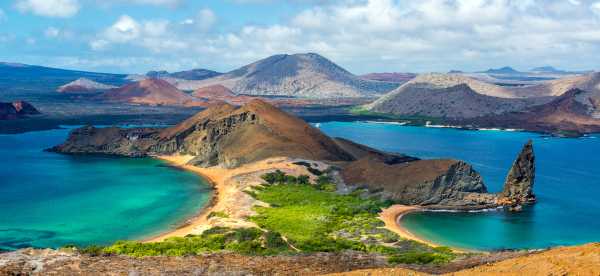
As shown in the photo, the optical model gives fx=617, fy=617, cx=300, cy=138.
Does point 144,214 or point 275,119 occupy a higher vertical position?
point 275,119

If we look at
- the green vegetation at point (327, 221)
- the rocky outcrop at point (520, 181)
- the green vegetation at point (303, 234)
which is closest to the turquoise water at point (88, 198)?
the green vegetation at point (303, 234)

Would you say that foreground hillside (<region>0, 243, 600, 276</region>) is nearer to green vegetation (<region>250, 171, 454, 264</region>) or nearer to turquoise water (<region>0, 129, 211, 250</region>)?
green vegetation (<region>250, 171, 454, 264</region>)

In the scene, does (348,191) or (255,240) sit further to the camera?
(348,191)

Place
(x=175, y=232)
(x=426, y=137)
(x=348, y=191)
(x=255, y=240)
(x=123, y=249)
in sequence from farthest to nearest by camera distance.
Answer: (x=426, y=137)
(x=348, y=191)
(x=175, y=232)
(x=255, y=240)
(x=123, y=249)

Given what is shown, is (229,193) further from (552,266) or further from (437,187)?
(552,266)

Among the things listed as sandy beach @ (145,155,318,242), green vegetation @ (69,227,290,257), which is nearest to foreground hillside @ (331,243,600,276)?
green vegetation @ (69,227,290,257)

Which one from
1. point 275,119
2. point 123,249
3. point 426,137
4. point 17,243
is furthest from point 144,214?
point 426,137

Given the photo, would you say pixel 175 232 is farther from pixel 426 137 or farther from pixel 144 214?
pixel 426 137
